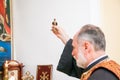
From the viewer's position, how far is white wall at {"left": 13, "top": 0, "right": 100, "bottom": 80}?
244 cm

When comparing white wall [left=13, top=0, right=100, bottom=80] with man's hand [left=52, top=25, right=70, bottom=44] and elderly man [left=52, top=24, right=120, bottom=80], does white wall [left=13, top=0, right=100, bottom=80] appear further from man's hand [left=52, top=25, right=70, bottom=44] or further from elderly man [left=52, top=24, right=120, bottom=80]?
elderly man [left=52, top=24, right=120, bottom=80]

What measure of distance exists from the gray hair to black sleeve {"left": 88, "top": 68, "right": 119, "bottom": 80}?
19 centimetres

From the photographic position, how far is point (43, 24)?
8.46 feet

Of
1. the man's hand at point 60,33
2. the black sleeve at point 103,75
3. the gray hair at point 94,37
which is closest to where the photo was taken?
the black sleeve at point 103,75

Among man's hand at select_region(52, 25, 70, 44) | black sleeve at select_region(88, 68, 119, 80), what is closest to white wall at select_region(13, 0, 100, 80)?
man's hand at select_region(52, 25, 70, 44)

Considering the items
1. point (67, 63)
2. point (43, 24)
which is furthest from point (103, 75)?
point (43, 24)

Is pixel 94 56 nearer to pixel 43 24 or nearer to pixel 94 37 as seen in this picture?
pixel 94 37

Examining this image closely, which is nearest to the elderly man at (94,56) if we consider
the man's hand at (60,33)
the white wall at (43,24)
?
the man's hand at (60,33)

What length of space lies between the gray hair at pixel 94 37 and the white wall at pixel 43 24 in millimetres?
730

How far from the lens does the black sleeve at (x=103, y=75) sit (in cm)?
142

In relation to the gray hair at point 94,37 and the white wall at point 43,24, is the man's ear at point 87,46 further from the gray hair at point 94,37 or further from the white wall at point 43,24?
the white wall at point 43,24

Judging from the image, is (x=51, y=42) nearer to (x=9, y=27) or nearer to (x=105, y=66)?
(x=9, y=27)

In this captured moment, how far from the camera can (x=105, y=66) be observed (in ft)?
4.82

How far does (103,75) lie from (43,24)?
4.14 feet
